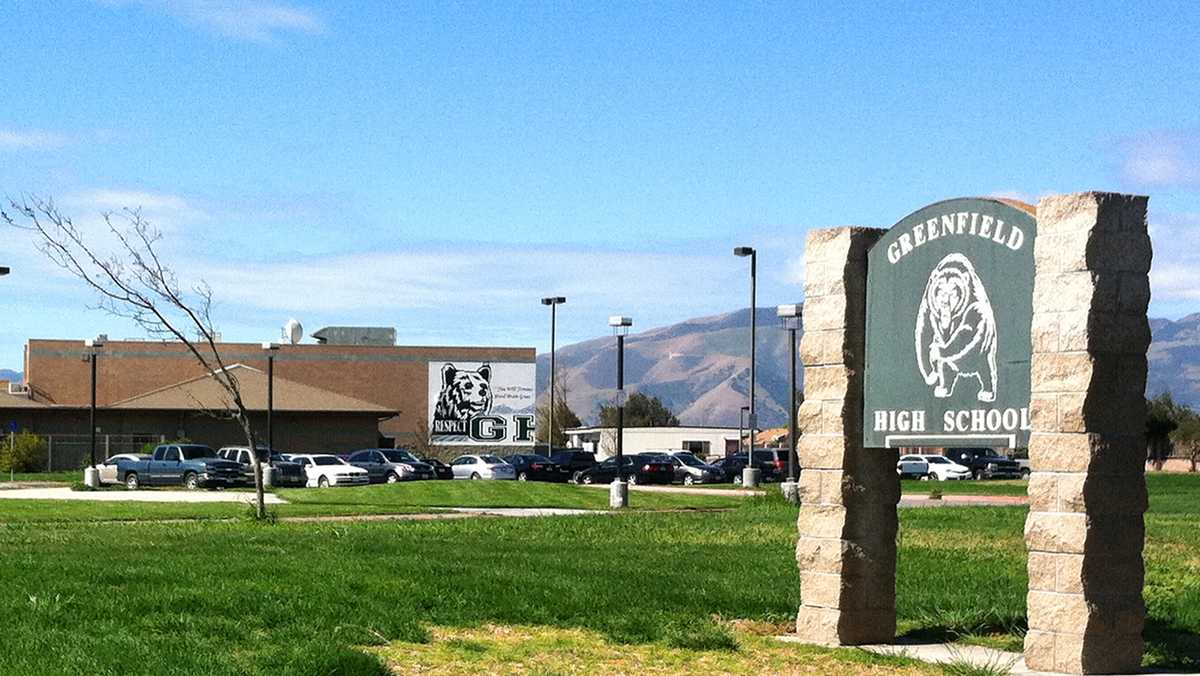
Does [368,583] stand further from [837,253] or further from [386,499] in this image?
[386,499]

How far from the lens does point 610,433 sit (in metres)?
112

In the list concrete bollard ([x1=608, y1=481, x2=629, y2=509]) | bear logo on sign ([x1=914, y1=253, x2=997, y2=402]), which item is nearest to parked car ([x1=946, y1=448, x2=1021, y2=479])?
concrete bollard ([x1=608, y1=481, x2=629, y2=509])

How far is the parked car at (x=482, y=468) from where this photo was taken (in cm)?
6300

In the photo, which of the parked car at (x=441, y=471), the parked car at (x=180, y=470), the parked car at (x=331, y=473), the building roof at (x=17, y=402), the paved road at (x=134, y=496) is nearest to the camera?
the paved road at (x=134, y=496)

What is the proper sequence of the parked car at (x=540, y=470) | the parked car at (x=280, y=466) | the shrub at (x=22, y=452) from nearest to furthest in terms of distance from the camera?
the parked car at (x=280, y=466) < the parked car at (x=540, y=470) < the shrub at (x=22, y=452)

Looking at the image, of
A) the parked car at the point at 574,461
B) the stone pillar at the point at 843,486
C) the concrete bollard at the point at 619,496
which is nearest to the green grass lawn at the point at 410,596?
the stone pillar at the point at 843,486

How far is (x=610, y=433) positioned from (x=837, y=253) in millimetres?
98962

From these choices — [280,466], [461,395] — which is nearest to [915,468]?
[461,395]

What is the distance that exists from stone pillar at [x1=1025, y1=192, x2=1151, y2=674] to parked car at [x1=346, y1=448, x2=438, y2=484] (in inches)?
1822

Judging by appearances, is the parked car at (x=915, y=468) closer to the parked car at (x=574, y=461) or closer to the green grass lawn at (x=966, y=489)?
the green grass lawn at (x=966, y=489)

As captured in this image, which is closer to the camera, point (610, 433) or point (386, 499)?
point (386, 499)

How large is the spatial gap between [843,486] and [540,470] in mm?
49724

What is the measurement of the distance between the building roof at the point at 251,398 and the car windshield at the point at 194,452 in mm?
21016

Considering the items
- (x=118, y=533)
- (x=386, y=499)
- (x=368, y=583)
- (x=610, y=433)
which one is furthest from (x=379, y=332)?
(x=368, y=583)
